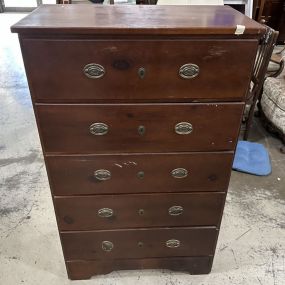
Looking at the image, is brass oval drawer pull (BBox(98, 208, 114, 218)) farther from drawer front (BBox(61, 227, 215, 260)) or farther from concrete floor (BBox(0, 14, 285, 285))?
concrete floor (BBox(0, 14, 285, 285))

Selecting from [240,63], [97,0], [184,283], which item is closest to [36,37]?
[240,63]

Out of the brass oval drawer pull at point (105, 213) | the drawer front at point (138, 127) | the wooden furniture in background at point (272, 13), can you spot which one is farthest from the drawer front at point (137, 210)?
the wooden furniture in background at point (272, 13)

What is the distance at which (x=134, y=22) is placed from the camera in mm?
863

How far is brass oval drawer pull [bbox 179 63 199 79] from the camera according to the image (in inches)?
34.3

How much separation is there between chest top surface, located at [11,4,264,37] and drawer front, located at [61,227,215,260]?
2.63 feet

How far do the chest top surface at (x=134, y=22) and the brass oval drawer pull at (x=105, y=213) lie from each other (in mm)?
674

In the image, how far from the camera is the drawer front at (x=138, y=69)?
2.72 ft

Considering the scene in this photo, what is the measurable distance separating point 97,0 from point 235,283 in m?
3.05

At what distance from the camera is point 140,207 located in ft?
3.84

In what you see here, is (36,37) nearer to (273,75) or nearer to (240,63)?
(240,63)

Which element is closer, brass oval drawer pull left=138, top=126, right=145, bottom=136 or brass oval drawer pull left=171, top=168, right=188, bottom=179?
brass oval drawer pull left=138, top=126, right=145, bottom=136

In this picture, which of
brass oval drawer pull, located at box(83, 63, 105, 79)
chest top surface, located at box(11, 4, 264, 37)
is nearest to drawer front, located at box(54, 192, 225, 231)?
brass oval drawer pull, located at box(83, 63, 105, 79)

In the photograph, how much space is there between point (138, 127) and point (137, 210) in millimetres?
380

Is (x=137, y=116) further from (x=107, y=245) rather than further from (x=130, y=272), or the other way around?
(x=130, y=272)
